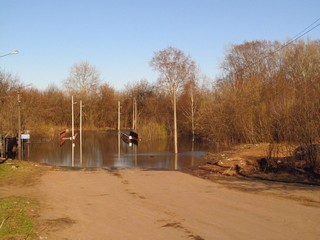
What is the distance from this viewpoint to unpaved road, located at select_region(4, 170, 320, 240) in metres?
8.91

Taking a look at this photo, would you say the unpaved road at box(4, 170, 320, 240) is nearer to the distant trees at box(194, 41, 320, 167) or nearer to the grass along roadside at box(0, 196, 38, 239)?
the grass along roadside at box(0, 196, 38, 239)

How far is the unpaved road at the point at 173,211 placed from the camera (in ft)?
29.2

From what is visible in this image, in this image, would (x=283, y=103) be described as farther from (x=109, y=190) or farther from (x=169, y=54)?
(x=169, y=54)

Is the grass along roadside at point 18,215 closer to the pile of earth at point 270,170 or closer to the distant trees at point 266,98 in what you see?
the pile of earth at point 270,170

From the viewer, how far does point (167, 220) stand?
10.2 m

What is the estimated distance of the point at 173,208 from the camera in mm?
11711

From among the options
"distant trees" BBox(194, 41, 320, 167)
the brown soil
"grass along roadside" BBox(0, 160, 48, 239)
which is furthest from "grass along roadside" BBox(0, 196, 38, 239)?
"distant trees" BBox(194, 41, 320, 167)

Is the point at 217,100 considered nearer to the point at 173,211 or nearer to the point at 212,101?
the point at 212,101

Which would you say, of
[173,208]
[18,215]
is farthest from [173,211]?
[18,215]

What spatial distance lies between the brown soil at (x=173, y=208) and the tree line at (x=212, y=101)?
5931 mm

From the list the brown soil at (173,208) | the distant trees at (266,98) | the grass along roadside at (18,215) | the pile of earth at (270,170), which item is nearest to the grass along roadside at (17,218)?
the grass along roadside at (18,215)

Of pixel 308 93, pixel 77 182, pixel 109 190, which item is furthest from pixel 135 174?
pixel 308 93

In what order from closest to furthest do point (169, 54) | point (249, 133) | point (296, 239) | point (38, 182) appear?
1. point (296, 239)
2. point (38, 182)
3. point (249, 133)
4. point (169, 54)

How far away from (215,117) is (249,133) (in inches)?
315
